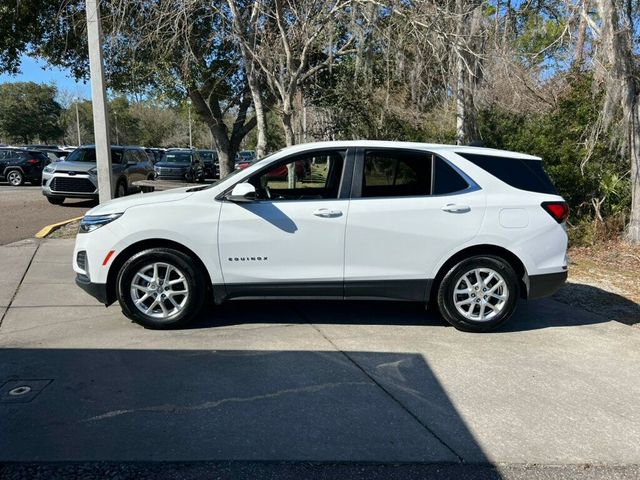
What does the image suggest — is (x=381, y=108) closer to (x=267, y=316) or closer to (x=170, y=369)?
(x=267, y=316)

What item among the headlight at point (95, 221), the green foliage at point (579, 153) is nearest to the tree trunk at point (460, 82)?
the green foliage at point (579, 153)

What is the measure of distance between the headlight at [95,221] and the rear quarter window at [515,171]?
342 cm

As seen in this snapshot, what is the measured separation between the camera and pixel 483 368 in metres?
4.46

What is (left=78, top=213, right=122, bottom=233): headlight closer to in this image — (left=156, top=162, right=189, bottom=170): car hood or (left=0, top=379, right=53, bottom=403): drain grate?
(left=0, top=379, right=53, bottom=403): drain grate

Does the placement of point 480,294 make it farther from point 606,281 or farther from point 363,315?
point 606,281

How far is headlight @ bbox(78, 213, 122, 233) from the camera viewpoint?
5.07 m

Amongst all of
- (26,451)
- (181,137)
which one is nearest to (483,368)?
(26,451)

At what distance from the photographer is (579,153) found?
10188 millimetres

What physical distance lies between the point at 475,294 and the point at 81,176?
41.0ft

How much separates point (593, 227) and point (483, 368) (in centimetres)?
671

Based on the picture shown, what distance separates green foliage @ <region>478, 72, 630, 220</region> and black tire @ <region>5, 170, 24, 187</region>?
865 inches

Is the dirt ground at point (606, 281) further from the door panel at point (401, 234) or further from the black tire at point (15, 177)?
the black tire at point (15, 177)

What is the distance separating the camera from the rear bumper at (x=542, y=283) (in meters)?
5.28

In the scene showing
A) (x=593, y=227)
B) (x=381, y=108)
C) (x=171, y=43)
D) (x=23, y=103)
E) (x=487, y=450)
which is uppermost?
(x=23, y=103)
